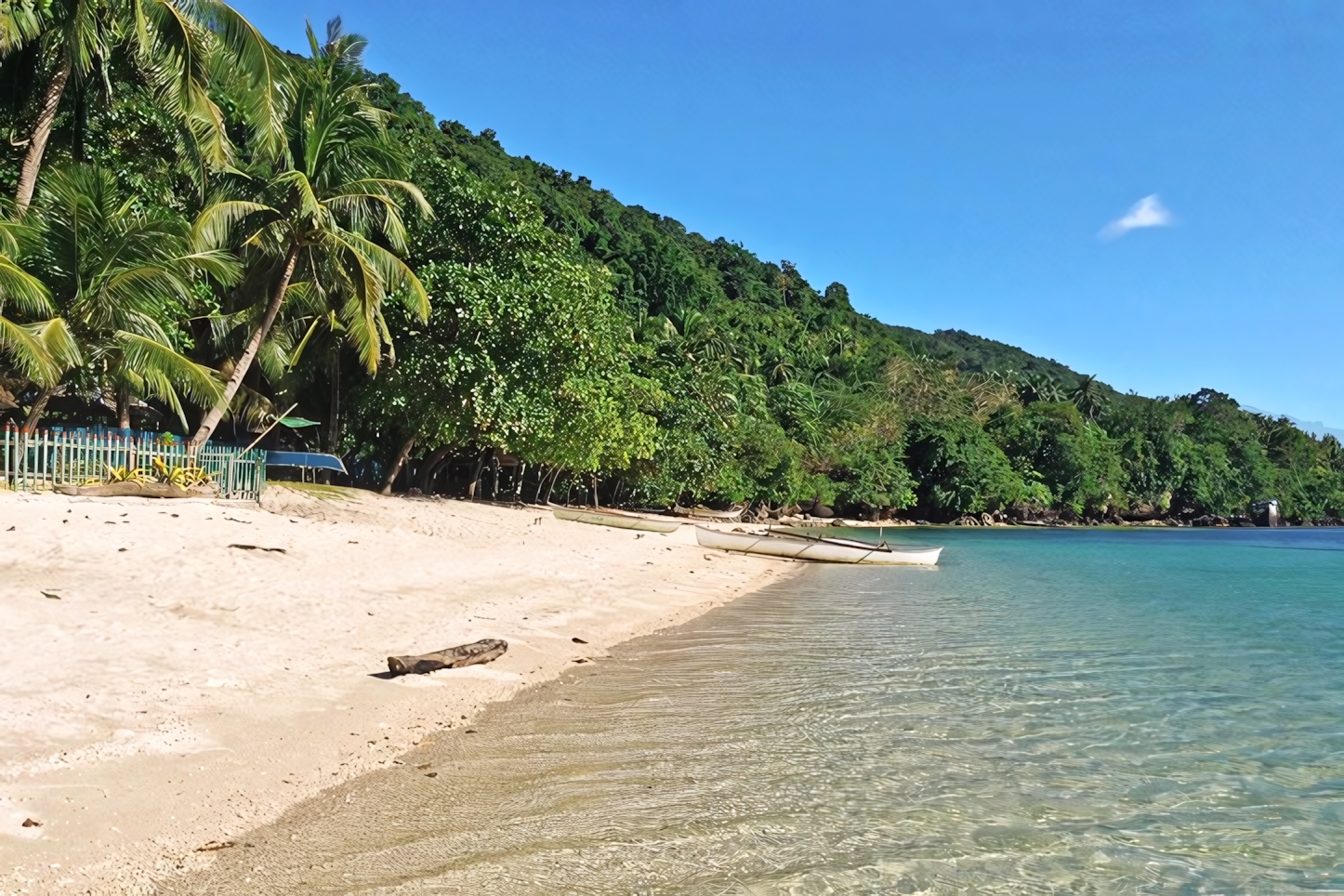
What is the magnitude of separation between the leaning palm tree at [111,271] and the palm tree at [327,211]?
1604 mm

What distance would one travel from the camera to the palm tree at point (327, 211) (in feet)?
58.3

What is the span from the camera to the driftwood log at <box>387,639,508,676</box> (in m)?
7.29

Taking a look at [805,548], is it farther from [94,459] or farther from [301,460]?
[94,459]

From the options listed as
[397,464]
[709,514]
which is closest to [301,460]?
[397,464]

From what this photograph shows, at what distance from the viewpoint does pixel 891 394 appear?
224 ft

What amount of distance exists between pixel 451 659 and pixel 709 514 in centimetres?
3184

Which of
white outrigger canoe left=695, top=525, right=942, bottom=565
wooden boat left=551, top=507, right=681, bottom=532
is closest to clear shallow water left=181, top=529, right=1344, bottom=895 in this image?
white outrigger canoe left=695, top=525, right=942, bottom=565

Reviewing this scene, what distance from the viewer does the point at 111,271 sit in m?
15.0

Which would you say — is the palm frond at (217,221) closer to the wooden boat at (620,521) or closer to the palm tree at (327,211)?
the palm tree at (327,211)

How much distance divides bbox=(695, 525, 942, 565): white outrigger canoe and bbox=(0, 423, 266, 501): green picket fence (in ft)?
39.5

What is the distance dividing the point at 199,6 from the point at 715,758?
1561 centimetres

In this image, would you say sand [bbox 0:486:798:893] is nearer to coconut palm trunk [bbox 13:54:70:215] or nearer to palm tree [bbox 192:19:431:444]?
coconut palm trunk [bbox 13:54:70:215]

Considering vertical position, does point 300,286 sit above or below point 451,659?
above

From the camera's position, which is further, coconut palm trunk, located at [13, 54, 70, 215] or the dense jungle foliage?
the dense jungle foliage
